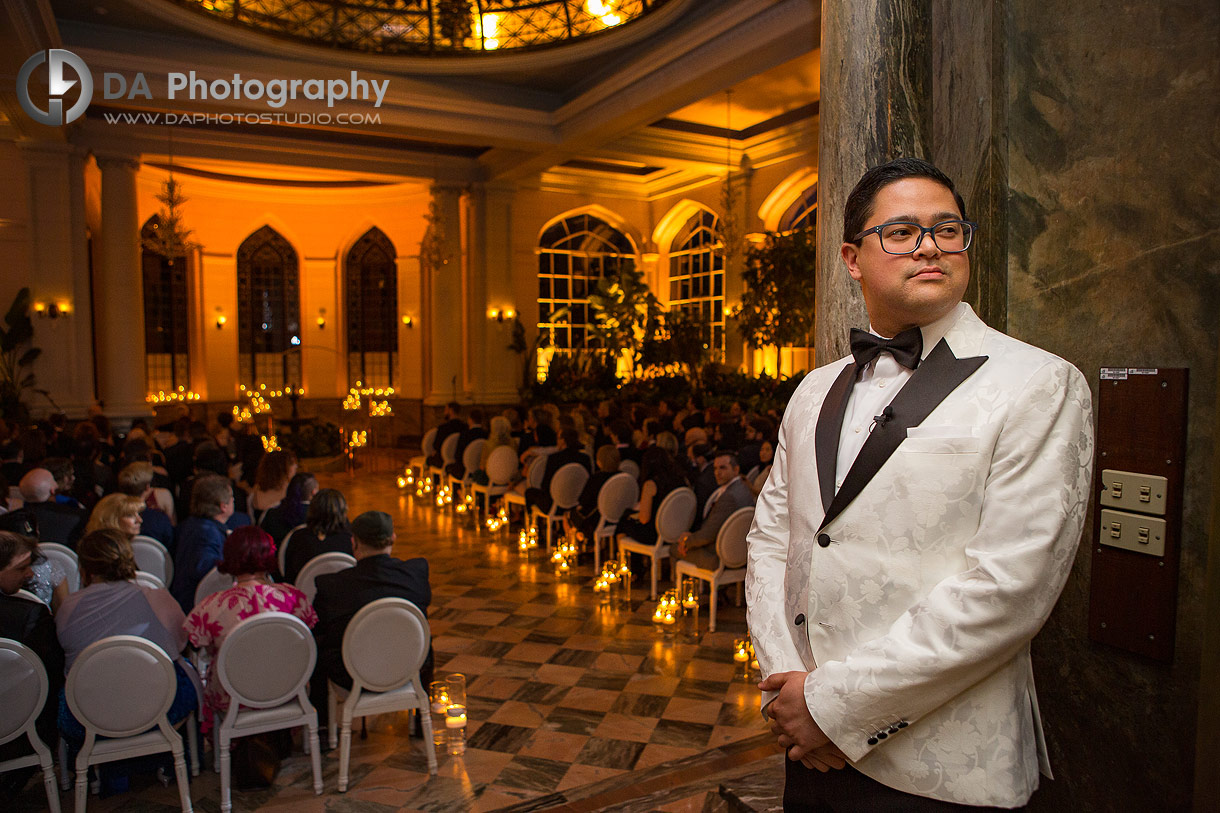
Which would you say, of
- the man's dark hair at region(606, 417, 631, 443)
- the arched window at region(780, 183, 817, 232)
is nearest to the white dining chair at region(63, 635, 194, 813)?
the man's dark hair at region(606, 417, 631, 443)

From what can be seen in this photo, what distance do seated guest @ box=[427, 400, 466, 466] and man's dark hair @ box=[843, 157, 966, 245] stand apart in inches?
364

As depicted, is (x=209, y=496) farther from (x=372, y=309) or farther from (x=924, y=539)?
(x=372, y=309)

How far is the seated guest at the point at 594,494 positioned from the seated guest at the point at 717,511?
1.35 metres

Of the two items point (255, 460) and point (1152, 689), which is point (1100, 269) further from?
point (255, 460)

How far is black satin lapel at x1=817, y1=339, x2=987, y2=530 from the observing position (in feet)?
4.71

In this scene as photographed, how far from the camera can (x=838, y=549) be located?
1.49m

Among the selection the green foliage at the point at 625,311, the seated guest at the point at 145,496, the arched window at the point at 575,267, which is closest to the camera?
the seated guest at the point at 145,496

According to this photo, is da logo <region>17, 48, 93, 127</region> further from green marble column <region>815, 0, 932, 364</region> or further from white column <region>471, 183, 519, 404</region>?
green marble column <region>815, 0, 932, 364</region>

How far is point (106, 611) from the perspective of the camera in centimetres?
336

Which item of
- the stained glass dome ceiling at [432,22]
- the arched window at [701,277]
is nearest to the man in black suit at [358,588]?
the stained glass dome ceiling at [432,22]

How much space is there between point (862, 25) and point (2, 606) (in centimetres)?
393

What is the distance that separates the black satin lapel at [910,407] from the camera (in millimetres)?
1437

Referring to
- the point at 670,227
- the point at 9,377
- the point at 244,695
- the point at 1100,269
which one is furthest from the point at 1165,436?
the point at 670,227

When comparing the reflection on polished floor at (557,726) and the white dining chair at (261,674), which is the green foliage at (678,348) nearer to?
the reflection on polished floor at (557,726)
